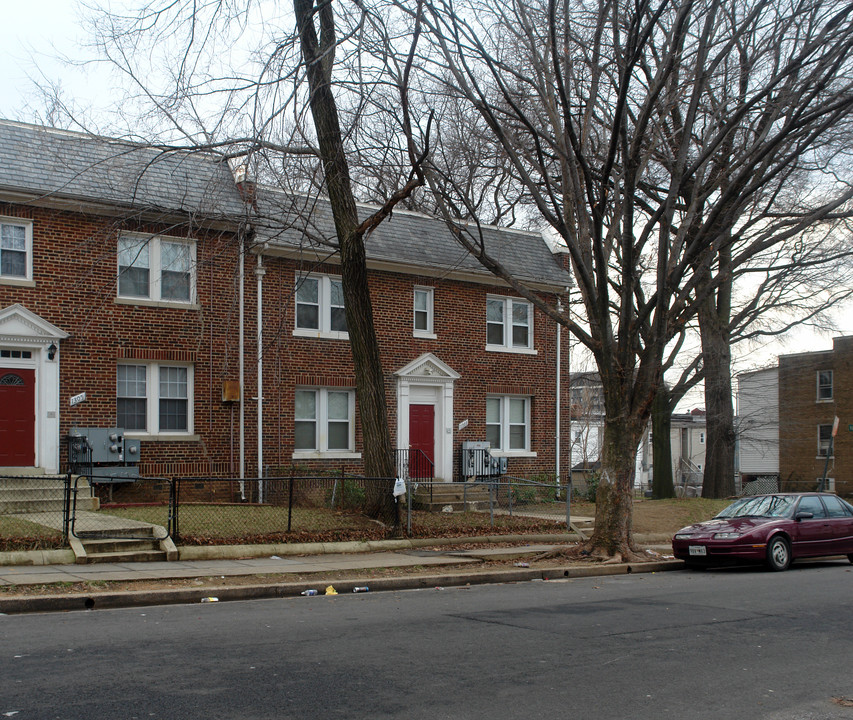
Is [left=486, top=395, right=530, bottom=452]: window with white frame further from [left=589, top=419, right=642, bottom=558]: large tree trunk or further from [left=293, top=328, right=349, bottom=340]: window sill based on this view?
[left=589, top=419, right=642, bottom=558]: large tree trunk

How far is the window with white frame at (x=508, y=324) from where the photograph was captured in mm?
26234

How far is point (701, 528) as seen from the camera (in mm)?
15742

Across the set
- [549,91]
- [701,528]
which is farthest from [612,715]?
[549,91]

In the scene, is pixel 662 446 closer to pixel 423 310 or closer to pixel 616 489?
pixel 423 310

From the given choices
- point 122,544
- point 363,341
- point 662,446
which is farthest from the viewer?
point 662,446

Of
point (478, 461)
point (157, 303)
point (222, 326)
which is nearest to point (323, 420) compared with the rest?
point (222, 326)

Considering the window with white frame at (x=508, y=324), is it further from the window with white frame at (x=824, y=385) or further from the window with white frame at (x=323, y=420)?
the window with white frame at (x=824, y=385)

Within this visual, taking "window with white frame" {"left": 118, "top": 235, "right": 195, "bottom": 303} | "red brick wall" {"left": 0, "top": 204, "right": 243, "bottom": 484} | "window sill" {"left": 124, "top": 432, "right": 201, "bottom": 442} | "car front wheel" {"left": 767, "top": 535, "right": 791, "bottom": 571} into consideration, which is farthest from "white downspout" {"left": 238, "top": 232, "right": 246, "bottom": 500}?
"car front wheel" {"left": 767, "top": 535, "right": 791, "bottom": 571}

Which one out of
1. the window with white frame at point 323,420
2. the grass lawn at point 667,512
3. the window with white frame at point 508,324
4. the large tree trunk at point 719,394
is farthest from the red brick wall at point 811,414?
the window with white frame at point 323,420

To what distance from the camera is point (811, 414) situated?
1734 inches

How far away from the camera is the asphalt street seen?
20.1 feet

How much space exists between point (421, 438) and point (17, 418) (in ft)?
34.0

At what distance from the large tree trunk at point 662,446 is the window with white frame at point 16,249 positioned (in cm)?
2027

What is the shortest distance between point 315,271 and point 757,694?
17907 millimetres
